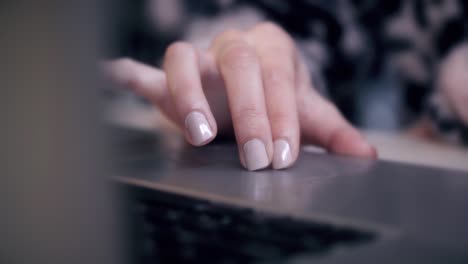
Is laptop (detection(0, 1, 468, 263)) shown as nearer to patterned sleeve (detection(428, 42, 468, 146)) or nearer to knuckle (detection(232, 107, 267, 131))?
knuckle (detection(232, 107, 267, 131))

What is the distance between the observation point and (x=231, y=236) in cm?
28

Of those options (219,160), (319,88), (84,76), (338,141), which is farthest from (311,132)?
(84,76)

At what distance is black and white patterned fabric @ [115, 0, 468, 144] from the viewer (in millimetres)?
889

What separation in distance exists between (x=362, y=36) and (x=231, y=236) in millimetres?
812

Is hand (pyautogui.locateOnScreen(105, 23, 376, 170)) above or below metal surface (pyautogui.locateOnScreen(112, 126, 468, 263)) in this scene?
above

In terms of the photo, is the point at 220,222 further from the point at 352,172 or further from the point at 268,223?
the point at 352,172

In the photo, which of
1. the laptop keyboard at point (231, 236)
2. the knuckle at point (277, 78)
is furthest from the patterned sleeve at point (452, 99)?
the laptop keyboard at point (231, 236)

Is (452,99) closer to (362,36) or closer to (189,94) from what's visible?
(362,36)

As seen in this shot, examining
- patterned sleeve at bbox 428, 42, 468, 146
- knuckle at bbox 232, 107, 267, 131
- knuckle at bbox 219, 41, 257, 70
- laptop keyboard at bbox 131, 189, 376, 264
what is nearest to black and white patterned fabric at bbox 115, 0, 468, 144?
patterned sleeve at bbox 428, 42, 468, 146

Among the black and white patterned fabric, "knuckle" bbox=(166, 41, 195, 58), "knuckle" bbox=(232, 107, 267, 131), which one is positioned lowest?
"knuckle" bbox=(232, 107, 267, 131)

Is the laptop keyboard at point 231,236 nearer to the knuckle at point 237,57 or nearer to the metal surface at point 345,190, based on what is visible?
the metal surface at point 345,190

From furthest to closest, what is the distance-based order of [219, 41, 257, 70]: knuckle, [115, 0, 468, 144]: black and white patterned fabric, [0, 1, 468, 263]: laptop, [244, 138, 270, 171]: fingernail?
[115, 0, 468, 144]: black and white patterned fabric → [219, 41, 257, 70]: knuckle → [244, 138, 270, 171]: fingernail → [0, 1, 468, 263]: laptop

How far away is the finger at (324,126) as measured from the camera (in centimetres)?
60

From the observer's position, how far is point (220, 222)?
31cm
